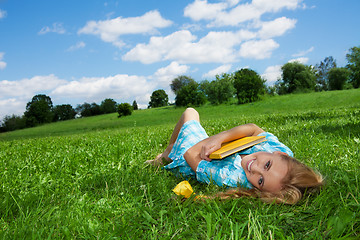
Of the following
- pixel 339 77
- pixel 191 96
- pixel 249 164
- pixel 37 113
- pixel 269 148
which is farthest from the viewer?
pixel 339 77

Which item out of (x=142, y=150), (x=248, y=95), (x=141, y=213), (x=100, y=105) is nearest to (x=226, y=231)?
(x=141, y=213)

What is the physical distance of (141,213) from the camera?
2279 millimetres

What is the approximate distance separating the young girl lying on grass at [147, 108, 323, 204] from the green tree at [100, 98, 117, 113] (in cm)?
5233

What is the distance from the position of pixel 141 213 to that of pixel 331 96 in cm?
3388

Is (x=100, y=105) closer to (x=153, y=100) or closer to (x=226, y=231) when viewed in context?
(x=153, y=100)

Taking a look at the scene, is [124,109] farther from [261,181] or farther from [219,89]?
[261,181]

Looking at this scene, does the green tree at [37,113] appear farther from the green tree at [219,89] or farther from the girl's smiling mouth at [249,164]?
the girl's smiling mouth at [249,164]

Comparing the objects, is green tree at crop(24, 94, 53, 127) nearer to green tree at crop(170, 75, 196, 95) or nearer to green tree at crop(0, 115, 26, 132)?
green tree at crop(0, 115, 26, 132)

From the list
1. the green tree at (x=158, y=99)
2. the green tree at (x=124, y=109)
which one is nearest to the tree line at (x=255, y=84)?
the green tree at (x=158, y=99)

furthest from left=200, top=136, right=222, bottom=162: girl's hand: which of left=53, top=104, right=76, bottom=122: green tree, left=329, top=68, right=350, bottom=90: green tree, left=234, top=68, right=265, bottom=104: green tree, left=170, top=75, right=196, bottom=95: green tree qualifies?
left=329, top=68, right=350, bottom=90: green tree

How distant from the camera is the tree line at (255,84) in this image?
3413cm

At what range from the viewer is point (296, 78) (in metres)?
57.6

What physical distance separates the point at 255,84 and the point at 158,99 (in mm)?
34269

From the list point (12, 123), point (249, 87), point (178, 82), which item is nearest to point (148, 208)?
point (249, 87)
